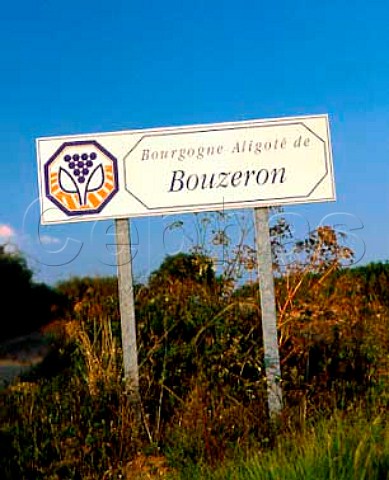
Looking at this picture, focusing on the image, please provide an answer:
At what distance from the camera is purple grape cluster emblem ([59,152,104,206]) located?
7.95 metres

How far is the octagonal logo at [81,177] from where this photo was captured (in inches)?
313

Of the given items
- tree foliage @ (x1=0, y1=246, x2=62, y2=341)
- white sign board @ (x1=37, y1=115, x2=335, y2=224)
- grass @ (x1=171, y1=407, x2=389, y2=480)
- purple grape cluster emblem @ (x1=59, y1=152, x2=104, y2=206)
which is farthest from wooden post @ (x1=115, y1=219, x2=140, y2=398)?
tree foliage @ (x1=0, y1=246, x2=62, y2=341)

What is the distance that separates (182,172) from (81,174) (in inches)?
36.1

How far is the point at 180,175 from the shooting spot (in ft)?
26.2

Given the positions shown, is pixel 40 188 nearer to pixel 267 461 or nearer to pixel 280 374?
pixel 280 374

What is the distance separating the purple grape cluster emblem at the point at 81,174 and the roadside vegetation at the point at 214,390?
61.4 inches

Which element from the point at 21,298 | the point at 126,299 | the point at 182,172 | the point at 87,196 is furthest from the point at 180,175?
the point at 21,298

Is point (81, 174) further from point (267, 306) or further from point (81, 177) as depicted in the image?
point (267, 306)

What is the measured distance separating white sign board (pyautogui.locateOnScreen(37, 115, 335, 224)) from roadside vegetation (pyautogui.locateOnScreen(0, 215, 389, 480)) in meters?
1.04

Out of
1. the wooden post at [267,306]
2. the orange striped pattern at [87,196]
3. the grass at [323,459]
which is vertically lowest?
the grass at [323,459]

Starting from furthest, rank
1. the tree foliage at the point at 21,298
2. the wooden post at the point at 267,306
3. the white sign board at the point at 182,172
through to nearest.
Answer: the tree foliage at the point at 21,298 → the white sign board at the point at 182,172 → the wooden post at the point at 267,306

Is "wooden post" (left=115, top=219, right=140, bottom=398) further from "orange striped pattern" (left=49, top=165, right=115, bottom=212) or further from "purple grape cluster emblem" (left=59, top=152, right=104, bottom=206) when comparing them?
"purple grape cluster emblem" (left=59, top=152, right=104, bottom=206)

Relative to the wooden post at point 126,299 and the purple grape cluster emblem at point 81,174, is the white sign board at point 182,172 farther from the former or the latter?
the wooden post at point 126,299

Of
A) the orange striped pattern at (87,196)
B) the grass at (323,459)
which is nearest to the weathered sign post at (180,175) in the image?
the orange striped pattern at (87,196)
